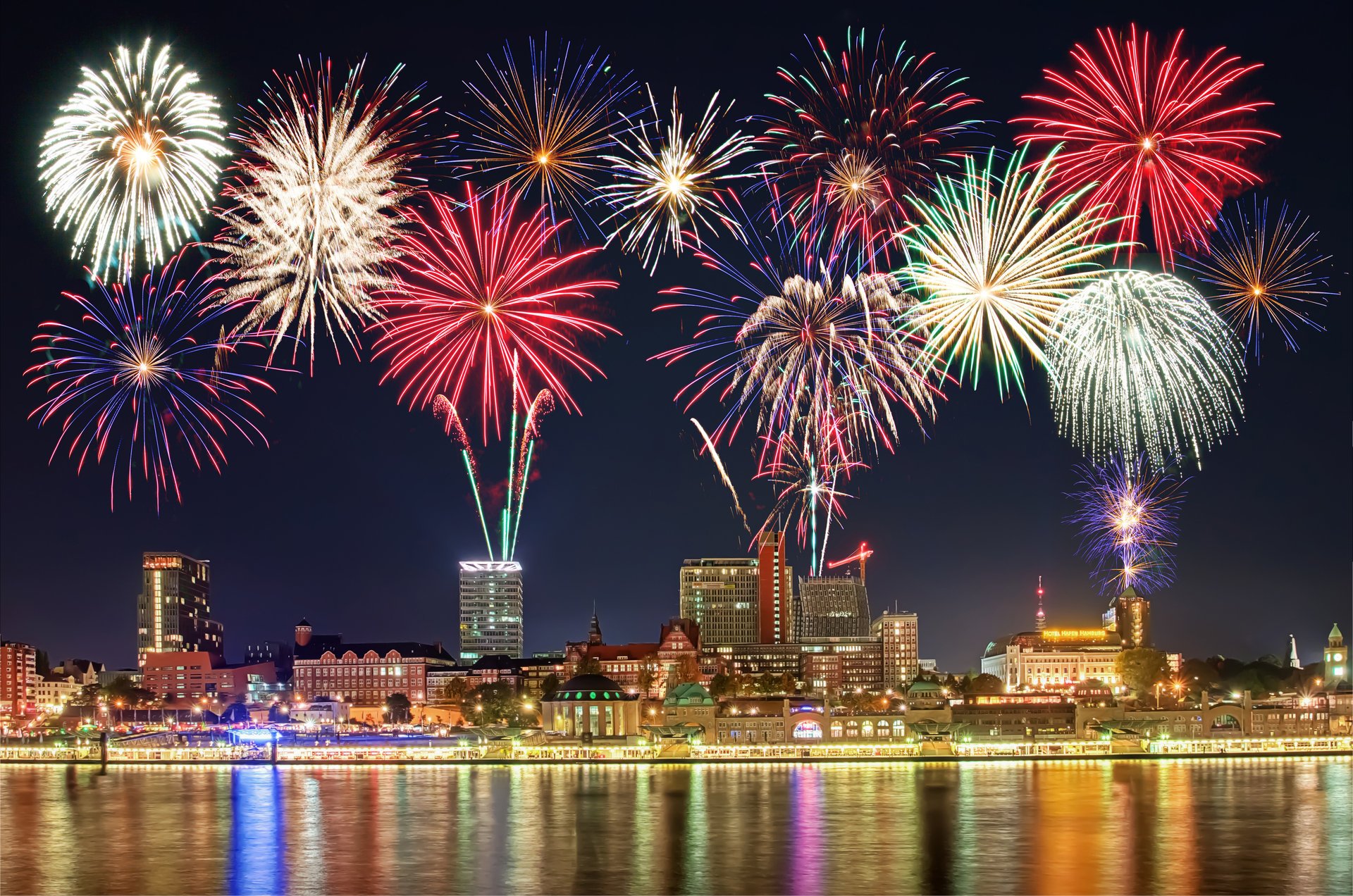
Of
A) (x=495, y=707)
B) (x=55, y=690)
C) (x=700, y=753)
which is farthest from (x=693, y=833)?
(x=55, y=690)

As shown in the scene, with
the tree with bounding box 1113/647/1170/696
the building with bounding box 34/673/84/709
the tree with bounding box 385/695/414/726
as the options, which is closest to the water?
the tree with bounding box 385/695/414/726

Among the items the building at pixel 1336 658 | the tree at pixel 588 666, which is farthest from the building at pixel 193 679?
the building at pixel 1336 658

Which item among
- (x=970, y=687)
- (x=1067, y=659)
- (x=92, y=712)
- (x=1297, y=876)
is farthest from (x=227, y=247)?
(x=1067, y=659)

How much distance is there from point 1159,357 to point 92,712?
12305cm

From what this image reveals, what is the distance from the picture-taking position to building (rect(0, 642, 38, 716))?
163250 mm

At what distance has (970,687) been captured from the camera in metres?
159

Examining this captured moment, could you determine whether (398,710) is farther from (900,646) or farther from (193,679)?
(900,646)

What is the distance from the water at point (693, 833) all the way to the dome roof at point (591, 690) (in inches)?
1198

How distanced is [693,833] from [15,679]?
442ft

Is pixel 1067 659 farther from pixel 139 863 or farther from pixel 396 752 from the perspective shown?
pixel 139 863

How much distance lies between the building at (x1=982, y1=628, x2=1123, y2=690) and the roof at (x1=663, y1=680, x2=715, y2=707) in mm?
74595

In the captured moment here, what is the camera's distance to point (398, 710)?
506 feet

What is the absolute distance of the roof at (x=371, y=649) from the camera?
168375 mm

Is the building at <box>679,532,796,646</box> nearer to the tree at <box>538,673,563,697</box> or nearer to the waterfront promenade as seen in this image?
the tree at <box>538,673,563,697</box>
